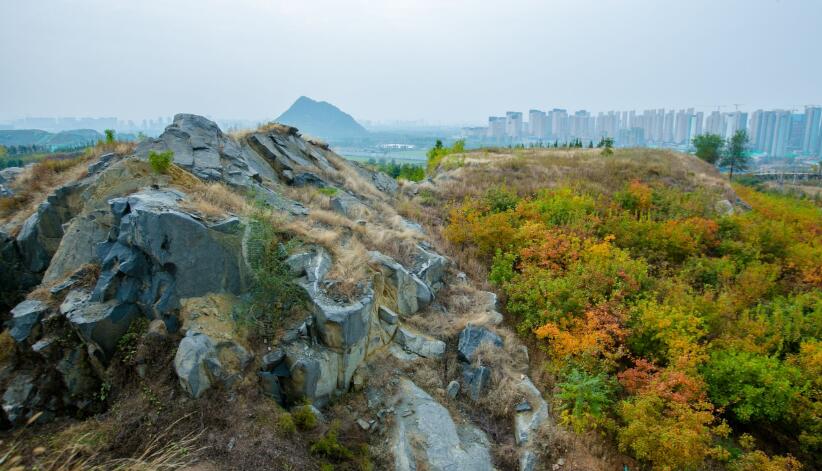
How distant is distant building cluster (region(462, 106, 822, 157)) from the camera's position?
332ft

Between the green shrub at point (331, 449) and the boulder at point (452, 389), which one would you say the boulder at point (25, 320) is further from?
the boulder at point (452, 389)

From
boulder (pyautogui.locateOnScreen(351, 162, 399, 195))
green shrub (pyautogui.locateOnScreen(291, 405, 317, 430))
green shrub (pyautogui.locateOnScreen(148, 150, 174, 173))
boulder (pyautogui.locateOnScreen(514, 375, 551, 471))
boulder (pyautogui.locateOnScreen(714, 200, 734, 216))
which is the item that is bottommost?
boulder (pyautogui.locateOnScreen(514, 375, 551, 471))

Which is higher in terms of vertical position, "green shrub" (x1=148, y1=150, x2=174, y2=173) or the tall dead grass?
"green shrub" (x1=148, y1=150, x2=174, y2=173)

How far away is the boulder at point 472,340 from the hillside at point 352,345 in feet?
0.13

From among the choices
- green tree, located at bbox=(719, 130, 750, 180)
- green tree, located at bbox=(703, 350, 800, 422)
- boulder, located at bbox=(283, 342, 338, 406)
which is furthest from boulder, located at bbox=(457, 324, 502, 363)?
green tree, located at bbox=(719, 130, 750, 180)

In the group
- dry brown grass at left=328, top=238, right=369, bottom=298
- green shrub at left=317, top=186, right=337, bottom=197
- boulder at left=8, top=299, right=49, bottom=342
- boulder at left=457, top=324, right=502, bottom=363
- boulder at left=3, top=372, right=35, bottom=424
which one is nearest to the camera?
boulder at left=3, top=372, right=35, bottom=424

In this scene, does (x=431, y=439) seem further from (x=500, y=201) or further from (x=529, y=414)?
(x=500, y=201)

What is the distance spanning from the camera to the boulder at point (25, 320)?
6.88m

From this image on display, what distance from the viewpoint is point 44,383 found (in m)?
6.53

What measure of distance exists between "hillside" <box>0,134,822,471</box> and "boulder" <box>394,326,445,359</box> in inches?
1.6

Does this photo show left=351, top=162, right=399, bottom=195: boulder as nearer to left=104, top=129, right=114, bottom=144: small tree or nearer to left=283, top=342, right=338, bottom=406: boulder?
left=104, top=129, right=114, bottom=144: small tree

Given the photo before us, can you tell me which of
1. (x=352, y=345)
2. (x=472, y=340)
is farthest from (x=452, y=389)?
(x=352, y=345)

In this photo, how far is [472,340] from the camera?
8.28 meters

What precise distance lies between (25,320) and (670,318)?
11759 millimetres
